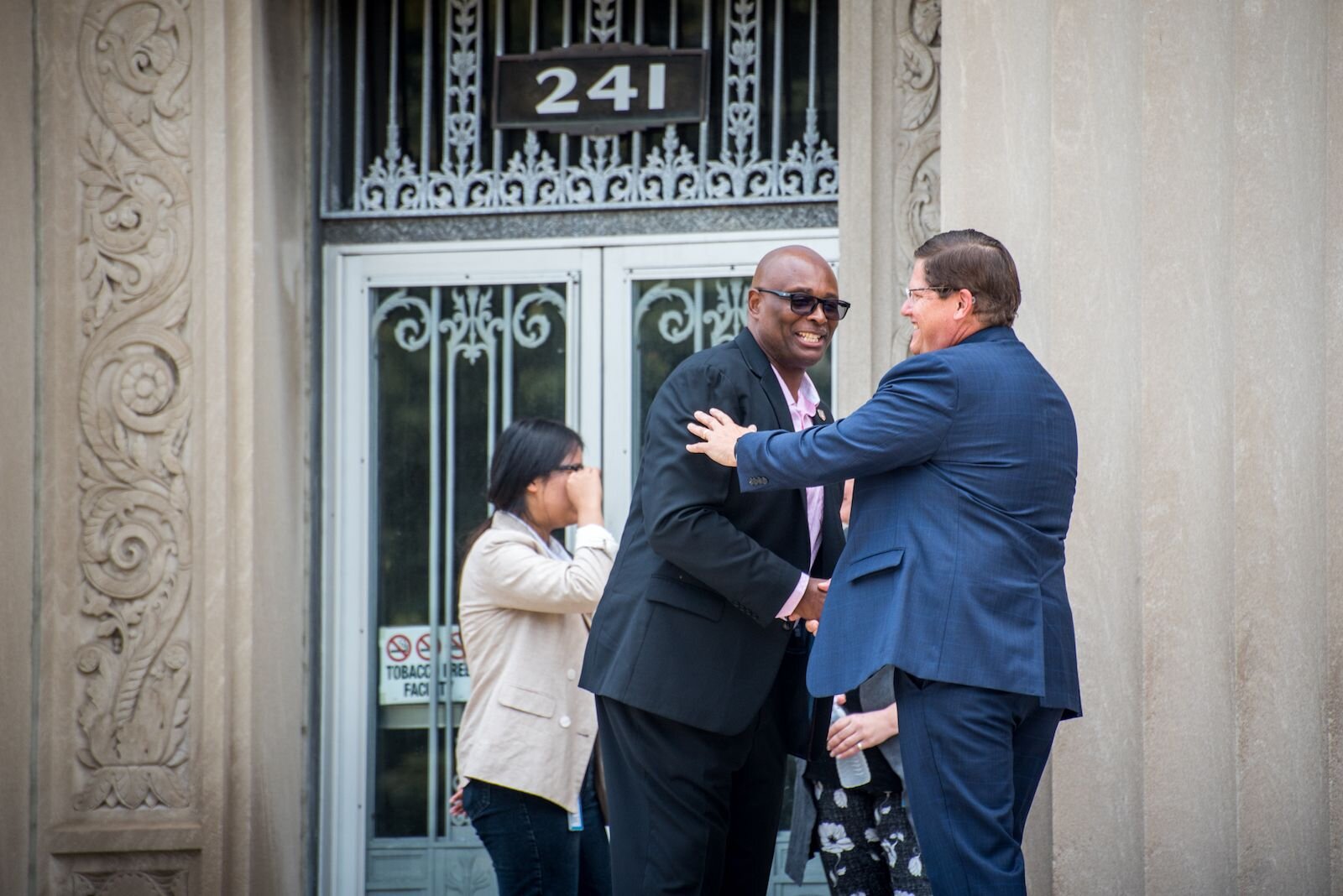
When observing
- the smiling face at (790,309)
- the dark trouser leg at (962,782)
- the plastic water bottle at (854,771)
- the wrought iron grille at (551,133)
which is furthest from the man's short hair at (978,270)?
the wrought iron grille at (551,133)

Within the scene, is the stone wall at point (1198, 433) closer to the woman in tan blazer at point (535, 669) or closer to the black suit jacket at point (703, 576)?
the black suit jacket at point (703, 576)

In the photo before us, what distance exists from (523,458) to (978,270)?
6.10 ft

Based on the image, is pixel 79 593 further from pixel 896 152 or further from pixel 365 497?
pixel 896 152

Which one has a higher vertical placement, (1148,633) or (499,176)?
(499,176)

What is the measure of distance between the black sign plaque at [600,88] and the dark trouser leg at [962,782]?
3.24 meters

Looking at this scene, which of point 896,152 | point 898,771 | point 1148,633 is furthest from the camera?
point 896,152

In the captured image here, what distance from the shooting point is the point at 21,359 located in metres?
5.89

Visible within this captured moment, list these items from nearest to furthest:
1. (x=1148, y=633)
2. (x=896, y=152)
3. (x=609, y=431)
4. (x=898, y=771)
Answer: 1. (x=898, y=771)
2. (x=1148, y=633)
3. (x=896, y=152)
4. (x=609, y=431)

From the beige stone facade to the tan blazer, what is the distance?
1201 mm

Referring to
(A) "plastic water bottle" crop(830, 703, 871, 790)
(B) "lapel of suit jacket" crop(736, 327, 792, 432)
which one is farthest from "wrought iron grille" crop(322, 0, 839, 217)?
(A) "plastic water bottle" crop(830, 703, 871, 790)

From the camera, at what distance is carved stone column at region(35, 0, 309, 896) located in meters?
5.85

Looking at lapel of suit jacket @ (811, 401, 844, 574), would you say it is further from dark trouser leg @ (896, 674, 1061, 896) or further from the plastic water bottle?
dark trouser leg @ (896, 674, 1061, 896)

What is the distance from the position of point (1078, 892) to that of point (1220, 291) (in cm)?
185

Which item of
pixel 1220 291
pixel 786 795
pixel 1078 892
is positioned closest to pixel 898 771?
pixel 1078 892
